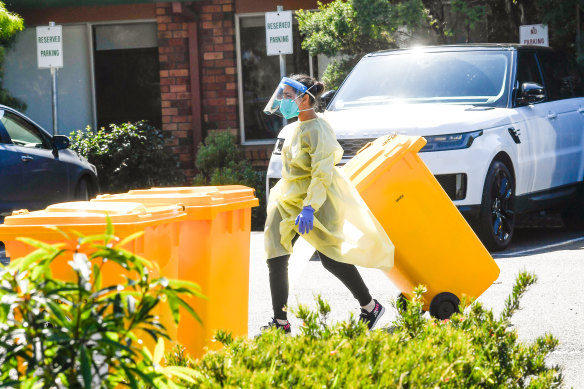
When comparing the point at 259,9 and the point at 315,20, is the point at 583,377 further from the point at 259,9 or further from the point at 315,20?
the point at 259,9

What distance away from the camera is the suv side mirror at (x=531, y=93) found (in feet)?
32.0

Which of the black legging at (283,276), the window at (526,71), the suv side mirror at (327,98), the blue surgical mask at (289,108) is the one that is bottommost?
the black legging at (283,276)

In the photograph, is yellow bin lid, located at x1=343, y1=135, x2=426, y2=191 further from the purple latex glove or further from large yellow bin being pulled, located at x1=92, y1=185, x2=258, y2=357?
large yellow bin being pulled, located at x1=92, y1=185, x2=258, y2=357

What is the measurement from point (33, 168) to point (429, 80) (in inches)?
168

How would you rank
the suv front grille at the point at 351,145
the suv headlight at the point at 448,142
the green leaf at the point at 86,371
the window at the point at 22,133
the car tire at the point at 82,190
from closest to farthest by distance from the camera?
1. the green leaf at the point at 86,371
2. the suv headlight at the point at 448,142
3. the suv front grille at the point at 351,145
4. the window at the point at 22,133
5. the car tire at the point at 82,190

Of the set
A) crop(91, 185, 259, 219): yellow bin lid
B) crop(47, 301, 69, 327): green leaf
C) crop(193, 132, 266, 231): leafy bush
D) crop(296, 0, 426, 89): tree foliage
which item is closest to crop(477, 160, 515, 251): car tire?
crop(91, 185, 259, 219): yellow bin lid

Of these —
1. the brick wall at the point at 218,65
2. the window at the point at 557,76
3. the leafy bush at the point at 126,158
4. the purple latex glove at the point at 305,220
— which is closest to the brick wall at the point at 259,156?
the brick wall at the point at 218,65

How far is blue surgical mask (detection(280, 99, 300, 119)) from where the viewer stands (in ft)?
18.8

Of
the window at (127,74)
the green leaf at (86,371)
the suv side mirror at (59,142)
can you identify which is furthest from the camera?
the window at (127,74)

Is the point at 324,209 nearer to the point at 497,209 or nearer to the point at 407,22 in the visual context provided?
the point at 497,209

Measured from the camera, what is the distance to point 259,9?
52.6 feet

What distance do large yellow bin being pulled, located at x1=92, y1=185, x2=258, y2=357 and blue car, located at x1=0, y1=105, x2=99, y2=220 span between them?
18.8 feet

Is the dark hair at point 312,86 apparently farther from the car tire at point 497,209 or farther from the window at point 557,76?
the window at point 557,76

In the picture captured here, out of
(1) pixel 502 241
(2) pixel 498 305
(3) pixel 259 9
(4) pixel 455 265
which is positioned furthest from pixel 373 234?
(3) pixel 259 9
